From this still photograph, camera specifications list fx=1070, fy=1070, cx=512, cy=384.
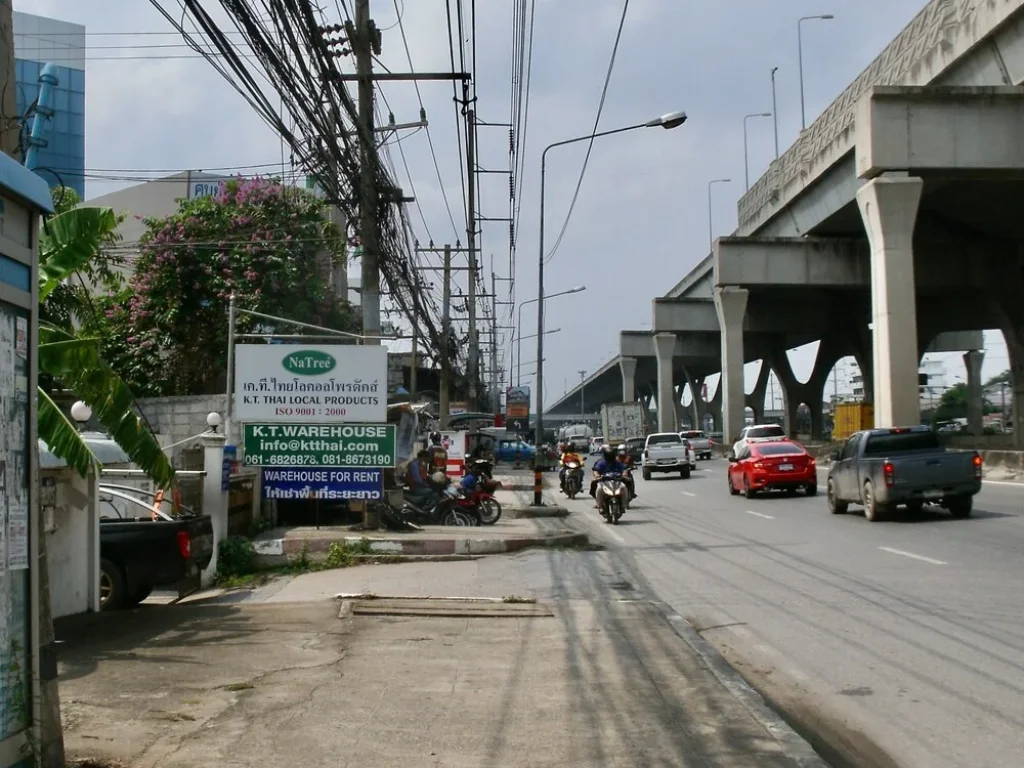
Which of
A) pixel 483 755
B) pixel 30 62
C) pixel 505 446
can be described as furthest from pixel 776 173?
pixel 483 755

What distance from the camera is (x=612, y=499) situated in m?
21.5

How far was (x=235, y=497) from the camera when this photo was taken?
15102mm

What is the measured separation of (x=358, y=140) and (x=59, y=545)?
29.8ft

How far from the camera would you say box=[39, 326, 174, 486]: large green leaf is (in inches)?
380

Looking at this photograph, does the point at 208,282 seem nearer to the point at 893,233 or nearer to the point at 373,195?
the point at 373,195

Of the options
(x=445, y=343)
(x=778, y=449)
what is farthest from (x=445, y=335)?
(x=778, y=449)

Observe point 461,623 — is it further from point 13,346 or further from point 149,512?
point 13,346

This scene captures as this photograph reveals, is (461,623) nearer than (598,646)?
No

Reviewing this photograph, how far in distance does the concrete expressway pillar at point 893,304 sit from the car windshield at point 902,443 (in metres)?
13.0

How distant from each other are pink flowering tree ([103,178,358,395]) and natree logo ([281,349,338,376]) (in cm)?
1142

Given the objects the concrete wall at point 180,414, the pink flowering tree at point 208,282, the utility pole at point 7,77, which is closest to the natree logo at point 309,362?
the concrete wall at point 180,414

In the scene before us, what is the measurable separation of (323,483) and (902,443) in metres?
10.6

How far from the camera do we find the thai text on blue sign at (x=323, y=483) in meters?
15.5

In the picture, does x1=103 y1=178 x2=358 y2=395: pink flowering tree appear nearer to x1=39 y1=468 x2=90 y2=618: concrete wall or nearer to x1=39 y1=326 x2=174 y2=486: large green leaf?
x1=39 y1=326 x2=174 y2=486: large green leaf
